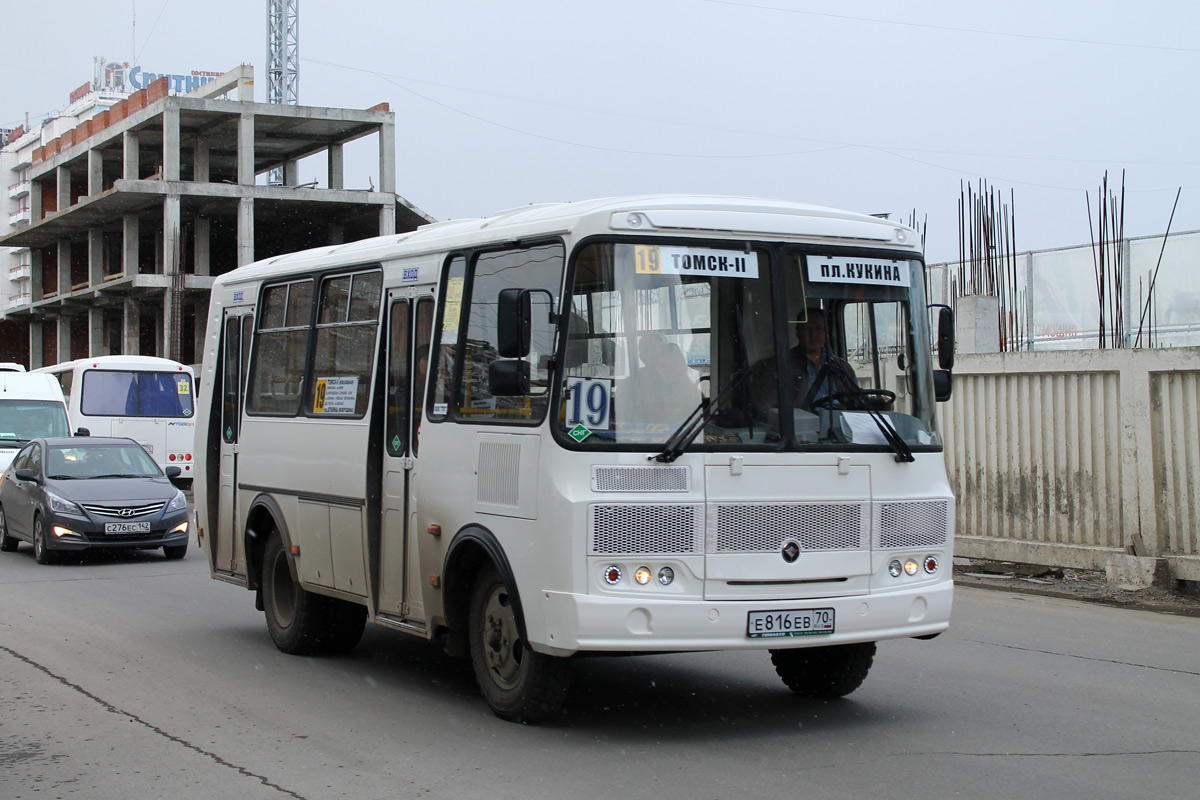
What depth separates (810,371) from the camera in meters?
7.13

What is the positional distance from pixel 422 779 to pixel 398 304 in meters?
3.42

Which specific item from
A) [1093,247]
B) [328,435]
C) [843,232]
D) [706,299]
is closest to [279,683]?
[328,435]

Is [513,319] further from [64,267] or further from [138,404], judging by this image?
[64,267]

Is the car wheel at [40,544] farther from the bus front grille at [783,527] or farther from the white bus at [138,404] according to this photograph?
the white bus at [138,404]

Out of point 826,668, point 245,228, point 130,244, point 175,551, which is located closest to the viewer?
point 826,668

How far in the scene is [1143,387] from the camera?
1277 cm

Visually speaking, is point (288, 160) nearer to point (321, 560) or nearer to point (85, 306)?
point (85, 306)

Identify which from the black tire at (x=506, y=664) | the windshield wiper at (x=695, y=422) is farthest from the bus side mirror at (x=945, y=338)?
the black tire at (x=506, y=664)

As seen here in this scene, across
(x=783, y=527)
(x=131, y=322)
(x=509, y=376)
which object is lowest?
(x=783, y=527)

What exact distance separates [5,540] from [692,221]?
14503 mm

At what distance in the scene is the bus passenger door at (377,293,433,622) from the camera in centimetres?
820

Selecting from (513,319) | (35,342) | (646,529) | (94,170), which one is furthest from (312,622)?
(35,342)

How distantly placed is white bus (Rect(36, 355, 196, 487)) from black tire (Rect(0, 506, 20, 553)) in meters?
11.2

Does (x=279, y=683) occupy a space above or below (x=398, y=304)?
below
